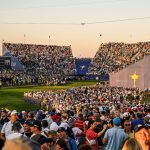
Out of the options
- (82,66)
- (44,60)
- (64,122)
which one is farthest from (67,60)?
(64,122)

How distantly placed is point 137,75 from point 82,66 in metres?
46.4

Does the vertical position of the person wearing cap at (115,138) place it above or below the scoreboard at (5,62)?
below

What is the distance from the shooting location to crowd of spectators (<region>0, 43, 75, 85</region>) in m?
92.8

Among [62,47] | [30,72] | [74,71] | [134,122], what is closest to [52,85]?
[30,72]

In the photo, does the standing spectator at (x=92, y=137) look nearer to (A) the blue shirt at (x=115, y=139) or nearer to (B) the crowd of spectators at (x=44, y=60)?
(A) the blue shirt at (x=115, y=139)

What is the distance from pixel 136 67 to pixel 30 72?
132 feet

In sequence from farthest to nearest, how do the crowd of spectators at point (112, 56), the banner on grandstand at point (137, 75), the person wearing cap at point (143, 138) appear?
1. the crowd of spectators at point (112, 56)
2. the banner on grandstand at point (137, 75)
3. the person wearing cap at point (143, 138)

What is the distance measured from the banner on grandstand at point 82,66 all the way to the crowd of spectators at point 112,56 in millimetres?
971

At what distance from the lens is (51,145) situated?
7238mm

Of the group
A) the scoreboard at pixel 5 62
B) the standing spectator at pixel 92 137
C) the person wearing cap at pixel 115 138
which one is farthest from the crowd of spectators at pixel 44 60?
the person wearing cap at pixel 115 138

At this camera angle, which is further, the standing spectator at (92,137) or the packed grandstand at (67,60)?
the packed grandstand at (67,60)

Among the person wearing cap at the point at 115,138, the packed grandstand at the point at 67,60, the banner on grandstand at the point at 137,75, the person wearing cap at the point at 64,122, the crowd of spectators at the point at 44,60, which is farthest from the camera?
the packed grandstand at the point at 67,60

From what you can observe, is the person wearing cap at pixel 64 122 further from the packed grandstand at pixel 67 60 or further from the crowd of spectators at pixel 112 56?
the crowd of spectators at pixel 112 56

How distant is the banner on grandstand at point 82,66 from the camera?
98.6m
